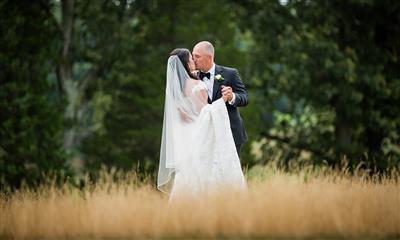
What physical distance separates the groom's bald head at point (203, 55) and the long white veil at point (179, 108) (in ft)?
0.76

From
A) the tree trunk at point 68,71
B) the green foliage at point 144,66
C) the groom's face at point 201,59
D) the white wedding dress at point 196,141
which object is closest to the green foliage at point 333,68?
the green foliage at point 144,66

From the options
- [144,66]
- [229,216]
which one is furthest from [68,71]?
[229,216]

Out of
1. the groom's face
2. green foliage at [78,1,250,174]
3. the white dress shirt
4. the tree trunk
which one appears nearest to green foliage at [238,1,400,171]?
green foliage at [78,1,250,174]

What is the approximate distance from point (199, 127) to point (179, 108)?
0.34m

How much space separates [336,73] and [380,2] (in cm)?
224

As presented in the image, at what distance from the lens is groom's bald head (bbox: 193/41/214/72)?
9.13 m

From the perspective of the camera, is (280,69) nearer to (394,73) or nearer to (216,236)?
(394,73)

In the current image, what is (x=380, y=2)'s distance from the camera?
21.0 meters

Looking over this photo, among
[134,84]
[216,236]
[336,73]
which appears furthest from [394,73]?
[216,236]

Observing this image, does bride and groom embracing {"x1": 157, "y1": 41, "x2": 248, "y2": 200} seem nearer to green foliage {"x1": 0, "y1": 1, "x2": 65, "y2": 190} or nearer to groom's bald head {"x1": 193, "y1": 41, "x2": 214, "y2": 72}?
groom's bald head {"x1": 193, "y1": 41, "x2": 214, "y2": 72}

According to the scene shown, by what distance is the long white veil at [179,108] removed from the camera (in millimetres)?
9094

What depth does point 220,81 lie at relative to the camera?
940 cm

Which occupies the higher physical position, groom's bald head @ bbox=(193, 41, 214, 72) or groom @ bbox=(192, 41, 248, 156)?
groom's bald head @ bbox=(193, 41, 214, 72)

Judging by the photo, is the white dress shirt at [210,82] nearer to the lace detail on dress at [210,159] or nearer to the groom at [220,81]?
the groom at [220,81]
